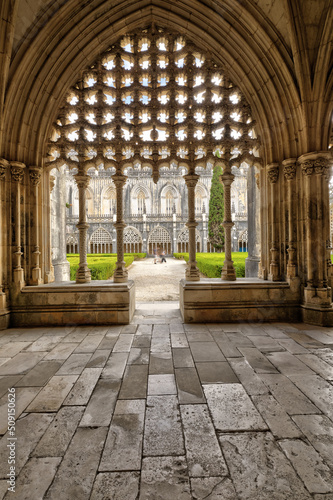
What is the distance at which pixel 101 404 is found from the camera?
1970mm

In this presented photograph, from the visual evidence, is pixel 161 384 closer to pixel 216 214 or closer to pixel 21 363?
pixel 21 363

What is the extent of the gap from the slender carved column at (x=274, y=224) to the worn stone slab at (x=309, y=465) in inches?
124

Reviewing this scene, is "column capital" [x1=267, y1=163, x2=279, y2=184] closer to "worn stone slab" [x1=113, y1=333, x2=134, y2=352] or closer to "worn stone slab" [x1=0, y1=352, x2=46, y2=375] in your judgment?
"worn stone slab" [x1=113, y1=333, x2=134, y2=352]

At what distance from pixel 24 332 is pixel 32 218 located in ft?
6.13

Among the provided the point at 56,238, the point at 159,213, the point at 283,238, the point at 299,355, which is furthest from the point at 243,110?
the point at 159,213

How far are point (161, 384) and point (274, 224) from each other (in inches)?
133

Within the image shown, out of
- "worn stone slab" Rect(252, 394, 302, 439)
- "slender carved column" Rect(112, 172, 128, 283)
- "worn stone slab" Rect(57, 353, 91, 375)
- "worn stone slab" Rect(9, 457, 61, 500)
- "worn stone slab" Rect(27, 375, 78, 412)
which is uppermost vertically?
"slender carved column" Rect(112, 172, 128, 283)

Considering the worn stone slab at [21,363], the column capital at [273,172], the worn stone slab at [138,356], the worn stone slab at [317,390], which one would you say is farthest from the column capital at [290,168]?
the worn stone slab at [21,363]

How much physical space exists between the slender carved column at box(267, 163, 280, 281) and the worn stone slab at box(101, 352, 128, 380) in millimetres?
2895

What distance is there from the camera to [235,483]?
4.22ft

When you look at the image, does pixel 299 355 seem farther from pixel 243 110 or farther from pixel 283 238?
pixel 243 110

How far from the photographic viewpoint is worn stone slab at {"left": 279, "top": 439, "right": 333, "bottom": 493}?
1274mm

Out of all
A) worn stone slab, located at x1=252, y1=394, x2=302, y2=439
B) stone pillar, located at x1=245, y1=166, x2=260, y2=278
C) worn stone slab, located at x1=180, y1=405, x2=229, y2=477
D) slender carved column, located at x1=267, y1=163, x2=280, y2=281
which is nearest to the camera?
worn stone slab, located at x1=180, y1=405, x2=229, y2=477

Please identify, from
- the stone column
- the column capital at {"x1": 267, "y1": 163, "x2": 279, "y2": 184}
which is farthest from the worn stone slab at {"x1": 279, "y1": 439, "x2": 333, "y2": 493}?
the column capital at {"x1": 267, "y1": 163, "x2": 279, "y2": 184}
